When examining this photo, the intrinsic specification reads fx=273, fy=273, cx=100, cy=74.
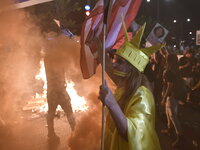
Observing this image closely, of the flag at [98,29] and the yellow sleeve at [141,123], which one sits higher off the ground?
the flag at [98,29]

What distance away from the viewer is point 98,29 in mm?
3184

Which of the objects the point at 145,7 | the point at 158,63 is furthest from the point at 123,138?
the point at 145,7

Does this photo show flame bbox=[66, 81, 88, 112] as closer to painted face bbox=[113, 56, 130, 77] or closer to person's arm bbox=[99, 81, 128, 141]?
painted face bbox=[113, 56, 130, 77]

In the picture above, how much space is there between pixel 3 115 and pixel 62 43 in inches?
82.6

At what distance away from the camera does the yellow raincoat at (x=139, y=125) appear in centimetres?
232

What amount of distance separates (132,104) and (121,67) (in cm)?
41

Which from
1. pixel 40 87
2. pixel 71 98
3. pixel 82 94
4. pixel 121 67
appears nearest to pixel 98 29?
pixel 121 67

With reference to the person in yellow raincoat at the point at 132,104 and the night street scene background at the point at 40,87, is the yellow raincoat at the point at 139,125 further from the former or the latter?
the night street scene background at the point at 40,87

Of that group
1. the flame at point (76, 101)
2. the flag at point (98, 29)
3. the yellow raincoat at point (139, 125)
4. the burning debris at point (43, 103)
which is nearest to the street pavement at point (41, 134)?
the burning debris at point (43, 103)

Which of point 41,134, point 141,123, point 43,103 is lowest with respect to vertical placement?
point 43,103

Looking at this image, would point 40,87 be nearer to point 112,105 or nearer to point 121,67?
point 121,67

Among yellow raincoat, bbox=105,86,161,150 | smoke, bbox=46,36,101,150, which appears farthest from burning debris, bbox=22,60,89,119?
yellow raincoat, bbox=105,86,161,150

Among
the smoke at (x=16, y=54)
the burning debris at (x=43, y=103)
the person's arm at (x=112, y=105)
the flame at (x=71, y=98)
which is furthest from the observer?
the burning debris at (x=43, y=103)

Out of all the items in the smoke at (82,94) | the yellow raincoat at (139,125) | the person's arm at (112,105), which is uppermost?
the person's arm at (112,105)
